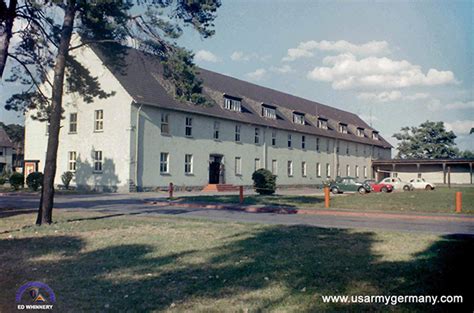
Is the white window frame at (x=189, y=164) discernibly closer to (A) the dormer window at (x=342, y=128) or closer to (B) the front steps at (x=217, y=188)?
(B) the front steps at (x=217, y=188)

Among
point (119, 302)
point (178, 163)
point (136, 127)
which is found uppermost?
point (136, 127)

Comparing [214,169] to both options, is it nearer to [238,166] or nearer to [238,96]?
[238,166]

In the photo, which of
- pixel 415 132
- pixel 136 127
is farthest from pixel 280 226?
pixel 415 132

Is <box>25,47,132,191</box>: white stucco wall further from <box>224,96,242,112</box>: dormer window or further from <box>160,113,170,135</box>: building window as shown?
<box>224,96,242,112</box>: dormer window

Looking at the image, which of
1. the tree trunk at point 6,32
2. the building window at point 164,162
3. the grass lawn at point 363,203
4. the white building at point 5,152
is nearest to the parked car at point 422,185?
the grass lawn at point 363,203

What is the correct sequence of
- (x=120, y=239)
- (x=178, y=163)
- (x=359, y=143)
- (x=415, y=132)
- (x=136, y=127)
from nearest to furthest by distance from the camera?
(x=120, y=239), (x=136, y=127), (x=178, y=163), (x=359, y=143), (x=415, y=132)

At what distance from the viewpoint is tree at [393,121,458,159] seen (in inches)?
2595

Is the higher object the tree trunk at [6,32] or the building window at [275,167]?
the tree trunk at [6,32]

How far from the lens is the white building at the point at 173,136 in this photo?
1291 inches

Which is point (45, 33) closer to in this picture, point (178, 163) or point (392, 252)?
point (392, 252)

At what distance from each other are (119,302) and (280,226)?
292 inches

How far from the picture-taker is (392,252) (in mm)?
8109

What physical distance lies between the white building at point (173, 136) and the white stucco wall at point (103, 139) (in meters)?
0.07

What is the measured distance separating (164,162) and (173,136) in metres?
2.14
